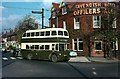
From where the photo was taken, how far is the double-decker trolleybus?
32781 millimetres

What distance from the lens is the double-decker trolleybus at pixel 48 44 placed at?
32.8 meters

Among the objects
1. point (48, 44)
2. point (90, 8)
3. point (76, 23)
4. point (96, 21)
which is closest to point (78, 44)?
point (76, 23)

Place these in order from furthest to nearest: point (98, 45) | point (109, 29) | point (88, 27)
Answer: point (88, 27) < point (98, 45) < point (109, 29)

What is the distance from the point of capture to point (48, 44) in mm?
33844

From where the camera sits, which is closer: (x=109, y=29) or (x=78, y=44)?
(x=109, y=29)

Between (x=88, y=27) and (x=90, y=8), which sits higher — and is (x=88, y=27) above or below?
below

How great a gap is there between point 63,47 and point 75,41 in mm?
11872

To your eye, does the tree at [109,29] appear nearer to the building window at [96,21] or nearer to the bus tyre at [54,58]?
the building window at [96,21]

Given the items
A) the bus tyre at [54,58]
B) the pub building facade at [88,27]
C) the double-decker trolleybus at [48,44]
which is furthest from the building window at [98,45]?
the bus tyre at [54,58]

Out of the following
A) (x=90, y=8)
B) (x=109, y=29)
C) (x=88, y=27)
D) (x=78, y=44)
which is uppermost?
(x=90, y=8)

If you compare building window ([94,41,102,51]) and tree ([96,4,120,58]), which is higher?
tree ([96,4,120,58])

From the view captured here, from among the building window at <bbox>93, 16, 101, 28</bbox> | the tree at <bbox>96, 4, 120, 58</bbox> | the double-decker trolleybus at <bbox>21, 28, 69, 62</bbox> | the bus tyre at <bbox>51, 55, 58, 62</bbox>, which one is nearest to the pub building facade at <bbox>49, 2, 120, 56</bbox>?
the building window at <bbox>93, 16, 101, 28</bbox>

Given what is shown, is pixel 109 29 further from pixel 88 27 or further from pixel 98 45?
pixel 88 27

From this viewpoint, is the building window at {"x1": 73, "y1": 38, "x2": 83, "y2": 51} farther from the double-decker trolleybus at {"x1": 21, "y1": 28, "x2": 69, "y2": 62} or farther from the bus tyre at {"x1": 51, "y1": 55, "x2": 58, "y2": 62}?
the bus tyre at {"x1": 51, "y1": 55, "x2": 58, "y2": 62}
